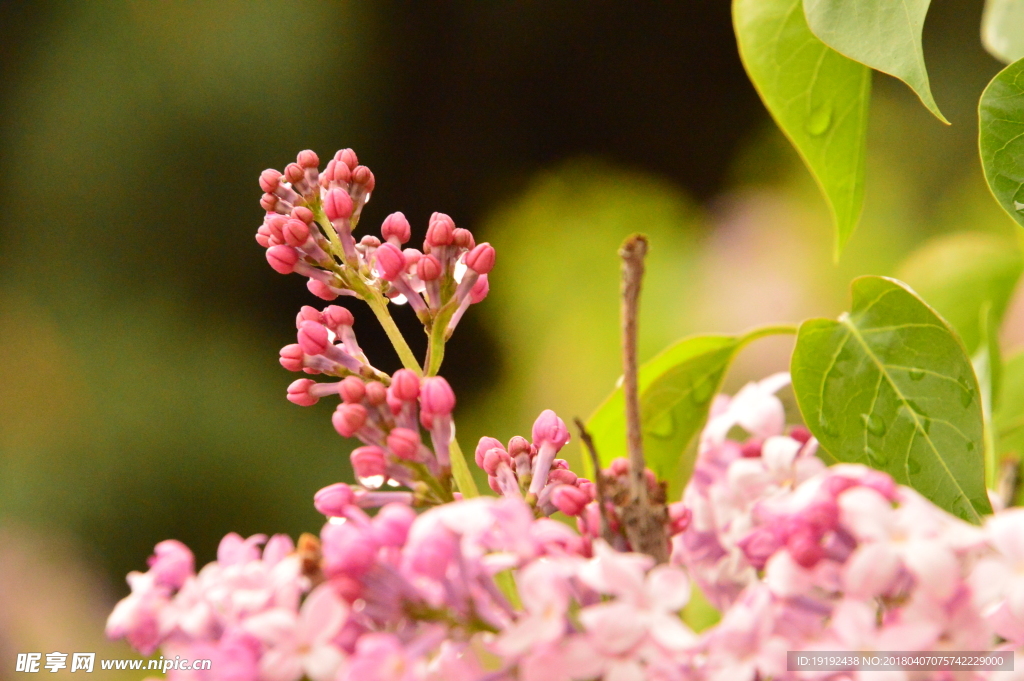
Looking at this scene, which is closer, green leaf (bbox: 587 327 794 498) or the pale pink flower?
the pale pink flower

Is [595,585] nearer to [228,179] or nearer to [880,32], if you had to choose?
[880,32]

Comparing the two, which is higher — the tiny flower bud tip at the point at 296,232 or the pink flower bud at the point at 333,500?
the tiny flower bud tip at the point at 296,232

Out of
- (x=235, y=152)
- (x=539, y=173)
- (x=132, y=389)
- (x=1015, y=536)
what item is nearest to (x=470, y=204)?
(x=539, y=173)

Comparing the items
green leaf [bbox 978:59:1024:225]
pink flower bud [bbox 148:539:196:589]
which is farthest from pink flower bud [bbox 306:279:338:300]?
green leaf [bbox 978:59:1024:225]

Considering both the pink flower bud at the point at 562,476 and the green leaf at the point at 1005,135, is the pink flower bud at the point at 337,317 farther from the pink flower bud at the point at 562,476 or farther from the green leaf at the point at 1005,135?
the green leaf at the point at 1005,135

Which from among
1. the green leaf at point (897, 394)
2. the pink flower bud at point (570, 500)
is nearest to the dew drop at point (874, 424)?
the green leaf at point (897, 394)

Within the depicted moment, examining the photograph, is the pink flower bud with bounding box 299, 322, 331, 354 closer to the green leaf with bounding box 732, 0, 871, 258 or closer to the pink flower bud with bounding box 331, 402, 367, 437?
the pink flower bud with bounding box 331, 402, 367, 437
